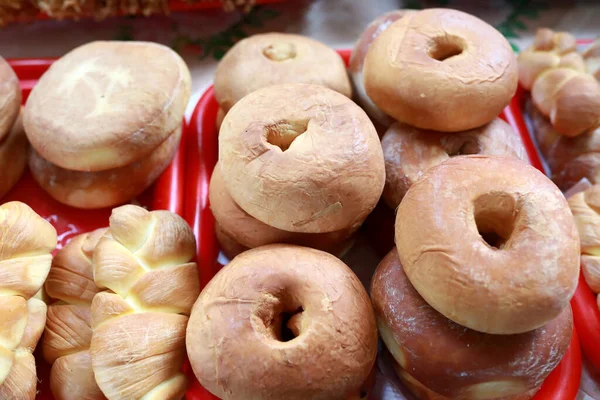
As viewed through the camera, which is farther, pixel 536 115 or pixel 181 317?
pixel 536 115

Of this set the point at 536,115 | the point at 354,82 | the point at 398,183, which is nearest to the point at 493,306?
the point at 398,183

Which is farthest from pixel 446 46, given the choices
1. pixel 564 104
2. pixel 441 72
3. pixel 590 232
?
pixel 590 232

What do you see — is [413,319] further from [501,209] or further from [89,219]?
[89,219]

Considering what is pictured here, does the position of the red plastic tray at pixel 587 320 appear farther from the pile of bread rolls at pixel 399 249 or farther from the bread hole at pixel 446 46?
the bread hole at pixel 446 46

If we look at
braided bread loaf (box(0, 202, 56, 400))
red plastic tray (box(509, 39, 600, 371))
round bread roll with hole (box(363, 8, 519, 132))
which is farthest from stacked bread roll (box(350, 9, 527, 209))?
braided bread loaf (box(0, 202, 56, 400))

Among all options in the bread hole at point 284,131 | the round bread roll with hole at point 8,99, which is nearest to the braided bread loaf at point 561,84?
the bread hole at point 284,131

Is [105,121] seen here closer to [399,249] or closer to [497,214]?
[399,249]

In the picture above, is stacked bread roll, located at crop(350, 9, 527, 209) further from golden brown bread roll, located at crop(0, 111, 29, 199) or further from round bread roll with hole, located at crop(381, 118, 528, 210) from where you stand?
golden brown bread roll, located at crop(0, 111, 29, 199)

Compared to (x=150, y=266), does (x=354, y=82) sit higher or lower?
higher
